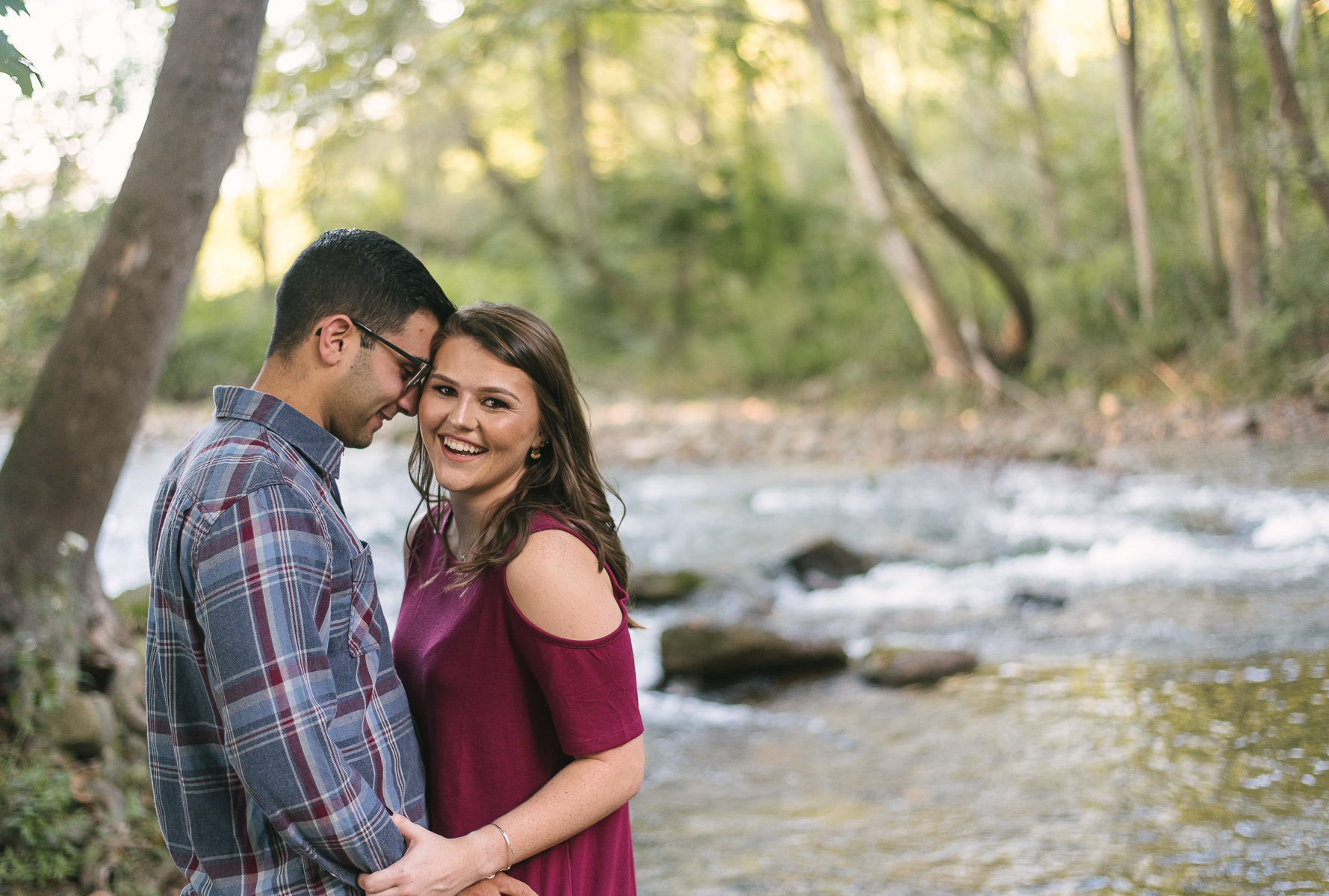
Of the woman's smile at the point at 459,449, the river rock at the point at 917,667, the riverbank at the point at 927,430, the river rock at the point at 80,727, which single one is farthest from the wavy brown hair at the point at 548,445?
the riverbank at the point at 927,430

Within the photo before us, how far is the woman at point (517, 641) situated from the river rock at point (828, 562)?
7.09m

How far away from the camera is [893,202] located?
16.4m

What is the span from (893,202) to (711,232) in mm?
7570

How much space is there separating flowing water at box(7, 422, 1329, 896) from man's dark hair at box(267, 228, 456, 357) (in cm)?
278

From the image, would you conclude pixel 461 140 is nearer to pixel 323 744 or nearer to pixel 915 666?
pixel 915 666

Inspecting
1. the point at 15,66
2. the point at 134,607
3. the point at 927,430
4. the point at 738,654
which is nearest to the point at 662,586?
the point at 738,654

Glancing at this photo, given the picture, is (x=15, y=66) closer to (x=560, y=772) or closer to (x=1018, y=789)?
(x=560, y=772)

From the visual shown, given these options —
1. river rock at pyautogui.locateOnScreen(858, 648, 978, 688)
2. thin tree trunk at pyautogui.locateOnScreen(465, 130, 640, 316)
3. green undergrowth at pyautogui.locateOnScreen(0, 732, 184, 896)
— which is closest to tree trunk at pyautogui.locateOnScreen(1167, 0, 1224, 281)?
thin tree trunk at pyautogui.locateOnScreen(465, 130, 640, 316)

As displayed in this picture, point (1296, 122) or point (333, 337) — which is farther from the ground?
point (1296, 122)

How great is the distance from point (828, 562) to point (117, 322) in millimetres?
6405

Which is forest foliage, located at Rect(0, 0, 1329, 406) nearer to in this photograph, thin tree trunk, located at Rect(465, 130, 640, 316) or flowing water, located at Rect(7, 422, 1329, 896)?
thin tree trunk, located at Rect(465, 130, 640, 316)

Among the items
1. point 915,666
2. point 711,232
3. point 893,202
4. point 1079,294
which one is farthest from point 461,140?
point 915,666

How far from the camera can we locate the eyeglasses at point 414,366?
188cm

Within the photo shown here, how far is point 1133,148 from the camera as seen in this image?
16328 millimetres
